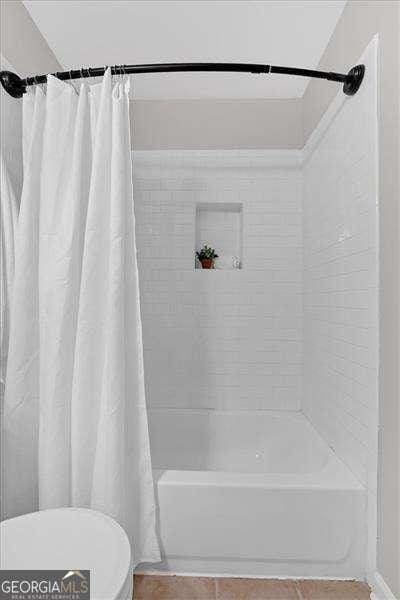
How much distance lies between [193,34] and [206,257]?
1211 mm

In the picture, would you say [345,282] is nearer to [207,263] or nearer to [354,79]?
[354,79]

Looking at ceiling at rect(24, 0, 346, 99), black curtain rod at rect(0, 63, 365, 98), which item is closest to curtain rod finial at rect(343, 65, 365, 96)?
black curtain rod at rect(0, 63, 365, 98)

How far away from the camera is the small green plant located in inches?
104

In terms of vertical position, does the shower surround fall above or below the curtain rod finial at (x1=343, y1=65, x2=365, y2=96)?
below

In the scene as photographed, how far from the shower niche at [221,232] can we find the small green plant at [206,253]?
0.05m

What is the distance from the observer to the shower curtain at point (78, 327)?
142 cm

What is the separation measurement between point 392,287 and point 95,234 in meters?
1.04

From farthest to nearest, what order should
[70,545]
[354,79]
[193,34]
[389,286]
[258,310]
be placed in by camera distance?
[258,310]
[193,34]
[354,79]
[389,286]
[70,545]

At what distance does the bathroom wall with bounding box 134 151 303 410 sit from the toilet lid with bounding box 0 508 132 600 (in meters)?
1.45

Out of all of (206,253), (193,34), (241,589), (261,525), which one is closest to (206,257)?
(206,253)

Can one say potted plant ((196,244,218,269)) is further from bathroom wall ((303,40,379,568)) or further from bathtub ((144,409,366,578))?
bathtub ((144,409,366,578))

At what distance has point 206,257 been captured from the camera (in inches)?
104

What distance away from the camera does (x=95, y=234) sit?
144 centimetres

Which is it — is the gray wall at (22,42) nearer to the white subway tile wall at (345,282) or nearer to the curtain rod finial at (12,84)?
the curtain rod finial at (12,84)
